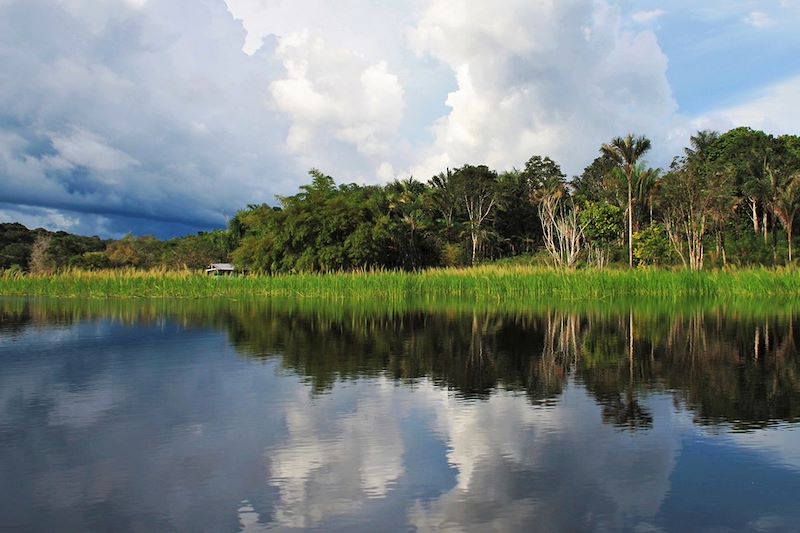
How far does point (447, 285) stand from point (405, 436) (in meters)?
30.2

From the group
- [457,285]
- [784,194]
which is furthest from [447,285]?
[784,194]

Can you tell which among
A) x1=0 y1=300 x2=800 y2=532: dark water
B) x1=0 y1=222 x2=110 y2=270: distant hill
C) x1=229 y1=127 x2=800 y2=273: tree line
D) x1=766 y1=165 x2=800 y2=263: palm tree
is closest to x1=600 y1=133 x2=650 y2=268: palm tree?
x1=229 y1=127 x2=800 y2=273: tree line

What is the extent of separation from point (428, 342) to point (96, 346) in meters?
7.75

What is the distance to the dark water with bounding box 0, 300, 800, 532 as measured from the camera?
5.36 meters

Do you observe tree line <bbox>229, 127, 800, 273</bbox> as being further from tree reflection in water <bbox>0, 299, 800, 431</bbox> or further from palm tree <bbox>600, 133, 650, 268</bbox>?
tree reflection in water <bbox>0, 299, 800, 431</bbox>

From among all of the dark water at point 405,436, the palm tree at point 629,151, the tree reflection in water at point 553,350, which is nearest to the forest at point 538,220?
the palm tree at point 629,151

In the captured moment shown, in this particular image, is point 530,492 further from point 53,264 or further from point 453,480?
point 53,264

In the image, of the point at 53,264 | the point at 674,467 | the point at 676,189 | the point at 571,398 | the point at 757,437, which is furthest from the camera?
the point at 53,264

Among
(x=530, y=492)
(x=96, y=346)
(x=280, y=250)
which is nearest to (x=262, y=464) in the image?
(x=530, y=492)

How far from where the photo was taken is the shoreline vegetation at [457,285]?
110 ft

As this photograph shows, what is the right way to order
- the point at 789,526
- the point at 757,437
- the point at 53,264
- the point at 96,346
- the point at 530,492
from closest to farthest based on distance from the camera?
the point at 789,526 → the point at 530,492 → the point at 757,437 → the point at 96,346 → the point at 53,264

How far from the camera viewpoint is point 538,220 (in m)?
75.6

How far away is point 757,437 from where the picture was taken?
7324 mm

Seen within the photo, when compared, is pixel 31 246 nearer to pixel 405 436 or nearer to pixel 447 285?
pixel 447 285
